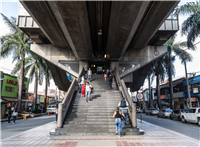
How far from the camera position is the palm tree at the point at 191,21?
19.2m

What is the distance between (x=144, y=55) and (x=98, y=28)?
28.7 feet

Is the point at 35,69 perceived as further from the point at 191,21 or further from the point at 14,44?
the point at 191,21

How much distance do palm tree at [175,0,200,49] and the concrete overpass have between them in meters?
2.15

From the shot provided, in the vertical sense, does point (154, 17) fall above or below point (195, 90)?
above

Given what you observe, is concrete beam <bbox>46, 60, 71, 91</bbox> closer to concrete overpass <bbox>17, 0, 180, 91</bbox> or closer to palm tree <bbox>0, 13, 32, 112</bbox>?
concrete overpass <bbox>17, 0, 180, 91</bbox>

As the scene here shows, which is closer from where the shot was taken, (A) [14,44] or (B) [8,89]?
(A) [14,44]

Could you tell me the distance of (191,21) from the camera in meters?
19.6

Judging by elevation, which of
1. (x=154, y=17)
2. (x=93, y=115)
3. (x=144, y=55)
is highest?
(x=154, y=17)

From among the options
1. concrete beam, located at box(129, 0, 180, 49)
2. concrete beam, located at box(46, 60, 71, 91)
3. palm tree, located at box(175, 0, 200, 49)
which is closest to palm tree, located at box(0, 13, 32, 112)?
concrete beam, located at box(46, 60, 71, 91)

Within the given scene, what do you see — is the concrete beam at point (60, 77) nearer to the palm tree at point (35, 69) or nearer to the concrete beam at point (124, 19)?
the palm tree at point (35, 69)

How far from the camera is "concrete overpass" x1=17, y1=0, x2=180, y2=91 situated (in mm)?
11697

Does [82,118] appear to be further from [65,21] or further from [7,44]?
[7,44]

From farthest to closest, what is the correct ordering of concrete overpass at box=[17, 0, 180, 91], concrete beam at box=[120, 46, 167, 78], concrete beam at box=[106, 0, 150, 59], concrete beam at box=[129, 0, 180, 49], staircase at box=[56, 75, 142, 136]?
concrete beam at box=[120, 46, 167, 78] < concrete beam at box=[129, 0, 180, 49] < concrete overpass at box=[17, 0, 180, 91] < concrete beam at box=[106, 0, 150, 59] < staircase at box=[56, 75, 142, 136]

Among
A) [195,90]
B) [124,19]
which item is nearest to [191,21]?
[124,19]
